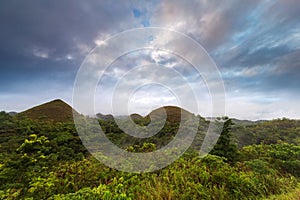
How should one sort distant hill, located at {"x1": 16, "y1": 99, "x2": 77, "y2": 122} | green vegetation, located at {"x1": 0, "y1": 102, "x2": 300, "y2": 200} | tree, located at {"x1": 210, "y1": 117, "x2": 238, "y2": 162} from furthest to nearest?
distant hill, located at {"x1": 16, "y1": 99, "x2": 77, "y2": 122} < tree, located at {"x1": 210, "y1": 117, "x2": 238, "y2": 162} < green vegetation, located at {"x1": 0, "y1": 102, "x2": 300, "y2": 200}

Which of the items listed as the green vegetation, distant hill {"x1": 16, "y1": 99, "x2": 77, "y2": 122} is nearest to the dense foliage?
the green vegetation

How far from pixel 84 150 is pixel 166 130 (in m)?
5.08

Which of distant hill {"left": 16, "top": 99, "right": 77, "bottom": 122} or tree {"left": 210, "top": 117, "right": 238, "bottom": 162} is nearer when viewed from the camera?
tree {"left": 210, "top": 117, "right": 238, "bottom": 162}

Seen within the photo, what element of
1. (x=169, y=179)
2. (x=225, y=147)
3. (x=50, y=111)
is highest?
(x=50, y=111)

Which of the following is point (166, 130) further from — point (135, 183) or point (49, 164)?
point (135, 183)

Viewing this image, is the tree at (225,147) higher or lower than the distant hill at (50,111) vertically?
lower

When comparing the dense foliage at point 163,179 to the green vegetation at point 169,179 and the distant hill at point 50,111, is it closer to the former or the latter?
the green vegetation at point 169,179

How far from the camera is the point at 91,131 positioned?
8.95 m

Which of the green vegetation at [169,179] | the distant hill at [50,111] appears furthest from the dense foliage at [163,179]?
the distant hill at [50,111]

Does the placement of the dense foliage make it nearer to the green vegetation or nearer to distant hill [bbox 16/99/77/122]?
the green vegetation

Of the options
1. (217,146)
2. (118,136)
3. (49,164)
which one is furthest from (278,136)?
(49,164)

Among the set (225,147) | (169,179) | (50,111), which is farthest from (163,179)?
(50,111)

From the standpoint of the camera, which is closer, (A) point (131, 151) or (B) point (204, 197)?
(B) point (204, 197)

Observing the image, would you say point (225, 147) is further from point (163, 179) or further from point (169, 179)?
point (163, 179)
